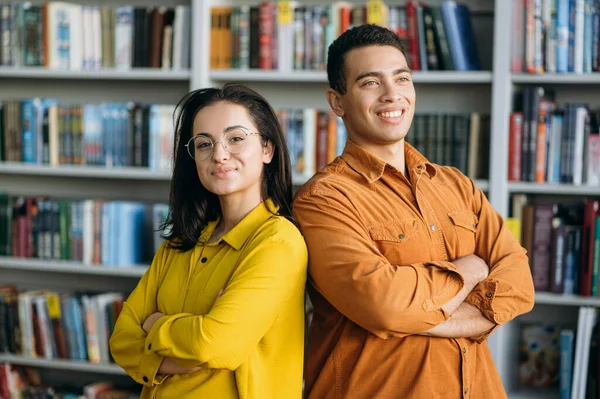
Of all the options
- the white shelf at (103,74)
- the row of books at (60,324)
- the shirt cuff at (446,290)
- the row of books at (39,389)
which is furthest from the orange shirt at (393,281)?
the row of books at (39,389)

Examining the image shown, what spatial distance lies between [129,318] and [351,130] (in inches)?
25.1

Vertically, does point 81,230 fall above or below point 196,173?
below

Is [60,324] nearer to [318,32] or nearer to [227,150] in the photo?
[318,32]

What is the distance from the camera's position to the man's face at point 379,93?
1.74 m

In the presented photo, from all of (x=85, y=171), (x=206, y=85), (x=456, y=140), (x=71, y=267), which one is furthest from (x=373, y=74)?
(x=71, y=267)

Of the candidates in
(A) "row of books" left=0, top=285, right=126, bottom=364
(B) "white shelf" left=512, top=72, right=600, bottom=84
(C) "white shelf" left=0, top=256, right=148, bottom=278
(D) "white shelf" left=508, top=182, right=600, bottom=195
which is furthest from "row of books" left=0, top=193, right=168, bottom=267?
(B) "white shelf" left=512, top=72, right=600, bottom=84

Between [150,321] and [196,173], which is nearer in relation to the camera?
[150,321]

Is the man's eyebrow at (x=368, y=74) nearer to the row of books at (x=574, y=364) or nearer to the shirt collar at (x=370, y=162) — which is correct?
the shirt collar at (x=370, y=162)

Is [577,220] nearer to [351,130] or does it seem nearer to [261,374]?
[351,130]

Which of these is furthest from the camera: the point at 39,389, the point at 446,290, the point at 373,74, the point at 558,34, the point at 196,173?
the point at 39,389

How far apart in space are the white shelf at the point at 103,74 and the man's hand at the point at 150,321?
5.62ft

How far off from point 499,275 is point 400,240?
23 cm

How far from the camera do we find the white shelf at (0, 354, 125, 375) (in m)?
3.41

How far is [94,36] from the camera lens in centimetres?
340
